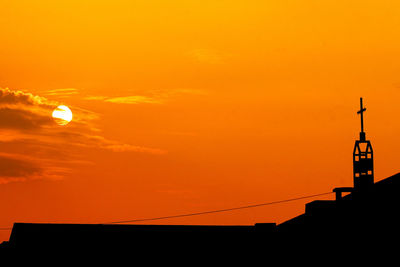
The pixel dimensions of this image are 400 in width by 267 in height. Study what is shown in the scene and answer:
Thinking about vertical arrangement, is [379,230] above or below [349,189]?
below

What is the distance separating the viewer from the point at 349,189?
23938 millimetres

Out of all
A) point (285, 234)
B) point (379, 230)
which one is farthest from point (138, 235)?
point (379, 230)

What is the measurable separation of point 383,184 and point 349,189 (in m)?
4.17

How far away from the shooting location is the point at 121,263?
28.5 meters

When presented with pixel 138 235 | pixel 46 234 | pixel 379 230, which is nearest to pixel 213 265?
pixel 138 235

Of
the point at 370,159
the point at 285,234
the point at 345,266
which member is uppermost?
the point at 370,159

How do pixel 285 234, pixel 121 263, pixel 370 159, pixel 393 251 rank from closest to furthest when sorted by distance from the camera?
pixel 393 251
pixel 285 234
pixel 121 263
pixel 370 159

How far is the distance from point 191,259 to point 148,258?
5.49ft

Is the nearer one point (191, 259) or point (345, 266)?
point (345, 266)

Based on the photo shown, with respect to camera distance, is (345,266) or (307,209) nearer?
(345,266)

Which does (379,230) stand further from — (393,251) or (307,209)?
(307,209)

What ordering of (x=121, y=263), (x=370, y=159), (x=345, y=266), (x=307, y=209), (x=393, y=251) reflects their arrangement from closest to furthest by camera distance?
(x=393, y=251)
(x=345, y=266)
(x=307, y=209)
(x=121, y=263)
(x=370, y=159)

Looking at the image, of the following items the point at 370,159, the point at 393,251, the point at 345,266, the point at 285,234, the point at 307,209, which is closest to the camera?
the point at 393,251

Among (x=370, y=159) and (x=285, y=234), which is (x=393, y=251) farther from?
(x=370, y=159)
